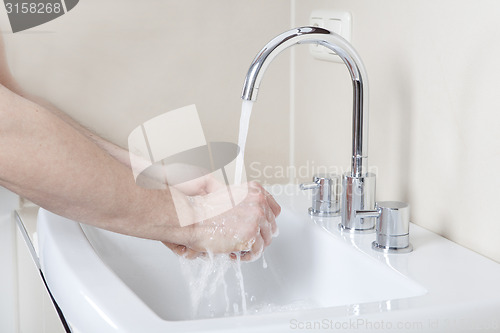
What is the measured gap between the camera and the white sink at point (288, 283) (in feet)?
1.86

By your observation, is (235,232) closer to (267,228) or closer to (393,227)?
(267,228)

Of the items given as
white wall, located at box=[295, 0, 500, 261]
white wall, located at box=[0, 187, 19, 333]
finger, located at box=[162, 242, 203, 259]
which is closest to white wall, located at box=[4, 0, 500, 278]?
white wall, located at box=[295, 0, 500, 261]

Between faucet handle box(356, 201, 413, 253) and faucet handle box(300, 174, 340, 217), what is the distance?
141mm

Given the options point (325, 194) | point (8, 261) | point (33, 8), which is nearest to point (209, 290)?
point (325, 194)

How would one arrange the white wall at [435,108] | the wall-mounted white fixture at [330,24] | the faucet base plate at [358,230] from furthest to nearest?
the wall-mounted white fixture at [330,24]
the faucet base plate at [358,230]
the white wall at [435,108]

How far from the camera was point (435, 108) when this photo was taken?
79 cm

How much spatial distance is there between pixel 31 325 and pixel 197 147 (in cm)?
39

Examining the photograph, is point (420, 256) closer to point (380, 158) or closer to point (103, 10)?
point (380, 158)

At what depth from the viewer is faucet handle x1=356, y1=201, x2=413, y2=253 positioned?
734mm

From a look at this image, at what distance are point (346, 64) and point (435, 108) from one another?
12 centimetres

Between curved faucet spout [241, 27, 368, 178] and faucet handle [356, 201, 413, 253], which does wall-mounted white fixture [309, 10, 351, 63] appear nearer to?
curved faucet spout [241, 27, 368, 178]

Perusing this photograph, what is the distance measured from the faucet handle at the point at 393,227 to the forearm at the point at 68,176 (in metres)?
0.23

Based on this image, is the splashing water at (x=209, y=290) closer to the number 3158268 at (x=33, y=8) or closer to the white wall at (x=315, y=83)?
the white wall at (x=315, y=83)

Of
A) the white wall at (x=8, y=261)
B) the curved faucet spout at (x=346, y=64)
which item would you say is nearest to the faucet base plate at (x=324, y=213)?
the curved faucet spout at (x=346, y=64)
